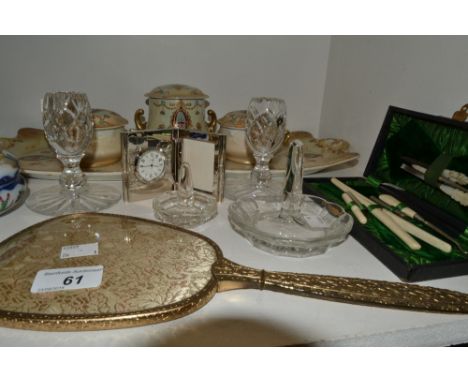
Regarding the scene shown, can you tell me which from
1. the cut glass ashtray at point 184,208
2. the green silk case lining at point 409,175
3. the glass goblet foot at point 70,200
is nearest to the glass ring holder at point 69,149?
the glass goblet foot at point 70,200

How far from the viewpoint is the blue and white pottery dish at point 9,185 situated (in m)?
0.63

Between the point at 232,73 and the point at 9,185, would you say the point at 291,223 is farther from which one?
the point at 232,73

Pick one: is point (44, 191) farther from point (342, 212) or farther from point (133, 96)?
point (342, 212)

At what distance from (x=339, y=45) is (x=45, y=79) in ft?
2.84

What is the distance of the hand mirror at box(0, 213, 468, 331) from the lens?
0.42 metres

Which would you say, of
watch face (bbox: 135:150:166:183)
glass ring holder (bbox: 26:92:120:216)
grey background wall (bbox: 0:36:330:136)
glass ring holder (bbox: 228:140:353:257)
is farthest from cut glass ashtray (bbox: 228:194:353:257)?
grey background wall (bbox: 0:36:330:136)

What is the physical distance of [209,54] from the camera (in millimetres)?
1084

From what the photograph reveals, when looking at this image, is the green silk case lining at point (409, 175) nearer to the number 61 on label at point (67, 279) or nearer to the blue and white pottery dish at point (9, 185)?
the number 61 on label at point (67, 279)

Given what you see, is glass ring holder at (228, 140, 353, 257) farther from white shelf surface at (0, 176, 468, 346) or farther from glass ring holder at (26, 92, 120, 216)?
glass ring holder at (26, 92, 120, 216)

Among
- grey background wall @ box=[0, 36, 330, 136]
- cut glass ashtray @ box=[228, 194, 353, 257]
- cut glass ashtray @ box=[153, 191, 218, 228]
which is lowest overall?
cut glass ashtray @ box=[153, 191, 218, 228]

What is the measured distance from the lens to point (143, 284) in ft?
1.54

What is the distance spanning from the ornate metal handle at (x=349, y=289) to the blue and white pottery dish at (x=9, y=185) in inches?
16.1

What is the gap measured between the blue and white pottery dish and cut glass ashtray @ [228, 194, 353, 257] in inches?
15.3

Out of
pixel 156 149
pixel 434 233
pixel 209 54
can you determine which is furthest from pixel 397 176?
pixel 209 54
